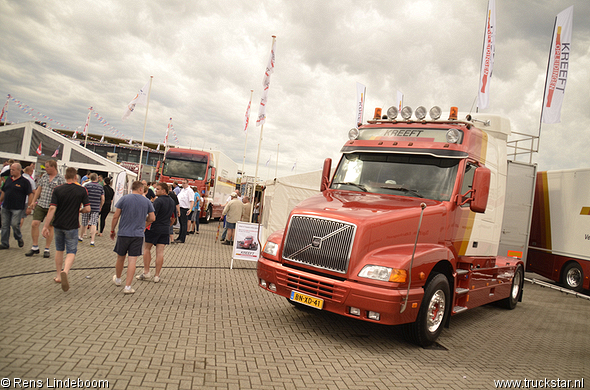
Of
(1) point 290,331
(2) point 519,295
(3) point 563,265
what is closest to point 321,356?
(1) point 290,331

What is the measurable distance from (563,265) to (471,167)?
28.5 feet

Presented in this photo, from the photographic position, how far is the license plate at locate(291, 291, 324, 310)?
518cm

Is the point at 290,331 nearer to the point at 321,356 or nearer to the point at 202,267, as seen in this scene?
the point at 321,356

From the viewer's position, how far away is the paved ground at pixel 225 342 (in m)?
3.88

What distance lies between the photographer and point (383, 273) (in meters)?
4.91

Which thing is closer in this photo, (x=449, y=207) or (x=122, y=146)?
(x=449, y=207)

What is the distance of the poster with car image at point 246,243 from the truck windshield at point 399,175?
13.8ft

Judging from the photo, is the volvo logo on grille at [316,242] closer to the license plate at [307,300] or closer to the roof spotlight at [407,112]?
the license plate at [307,300]

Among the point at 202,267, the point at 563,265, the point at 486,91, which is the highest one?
A: the point at 486,91

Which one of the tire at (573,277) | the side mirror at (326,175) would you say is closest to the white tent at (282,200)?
the side mirror at (326,175)

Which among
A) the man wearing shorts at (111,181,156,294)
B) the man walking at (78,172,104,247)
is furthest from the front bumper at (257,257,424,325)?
the man walking at (78,172,104,247)

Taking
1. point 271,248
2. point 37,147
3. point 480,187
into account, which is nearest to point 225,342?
point 271,248

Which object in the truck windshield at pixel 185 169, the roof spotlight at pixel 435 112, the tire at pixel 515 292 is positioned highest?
the roof spotlight at pixel 435 112

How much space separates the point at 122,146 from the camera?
226ft
